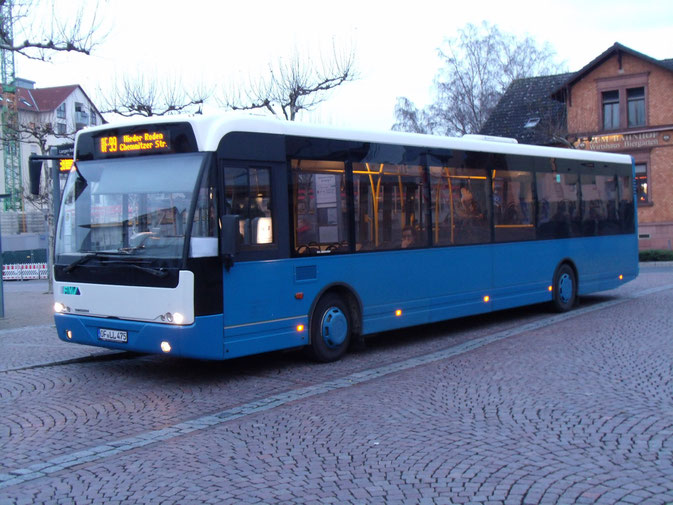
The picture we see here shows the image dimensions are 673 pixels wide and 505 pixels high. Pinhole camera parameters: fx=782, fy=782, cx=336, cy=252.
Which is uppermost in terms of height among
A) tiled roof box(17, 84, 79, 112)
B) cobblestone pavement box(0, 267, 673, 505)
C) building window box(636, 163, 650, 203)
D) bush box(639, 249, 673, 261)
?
tiled roof box(17, 84, 79, 112)

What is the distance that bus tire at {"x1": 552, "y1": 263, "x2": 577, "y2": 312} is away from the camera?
14.6 m

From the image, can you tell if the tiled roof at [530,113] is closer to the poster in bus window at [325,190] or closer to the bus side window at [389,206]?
the bus side window at [389,206]

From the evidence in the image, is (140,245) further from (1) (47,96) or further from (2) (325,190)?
(1) (47,96)

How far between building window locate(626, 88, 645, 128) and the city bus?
89.9ft

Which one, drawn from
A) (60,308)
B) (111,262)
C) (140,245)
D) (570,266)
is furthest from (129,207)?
(570,266)

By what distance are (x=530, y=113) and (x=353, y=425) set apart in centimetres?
3733

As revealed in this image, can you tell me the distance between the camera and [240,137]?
8.80 metres

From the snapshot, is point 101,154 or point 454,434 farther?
point 101,154

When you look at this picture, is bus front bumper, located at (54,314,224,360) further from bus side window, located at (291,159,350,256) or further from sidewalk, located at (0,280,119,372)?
sidewalk, located at (0,280,119,372)

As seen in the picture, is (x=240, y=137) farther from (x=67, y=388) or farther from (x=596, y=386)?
(x=596, y=386)

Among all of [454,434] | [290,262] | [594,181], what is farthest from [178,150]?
[594,181]

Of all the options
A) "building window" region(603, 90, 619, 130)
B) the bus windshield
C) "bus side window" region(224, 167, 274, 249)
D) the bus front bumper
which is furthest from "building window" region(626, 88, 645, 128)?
the bus front bumper

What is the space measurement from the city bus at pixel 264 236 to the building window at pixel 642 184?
86.6 feet

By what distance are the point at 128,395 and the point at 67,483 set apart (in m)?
2.93
